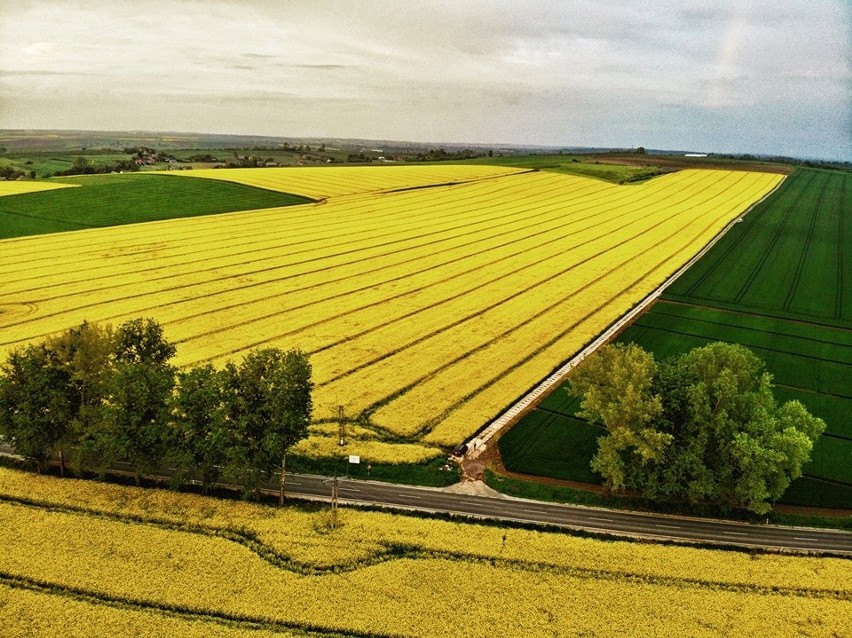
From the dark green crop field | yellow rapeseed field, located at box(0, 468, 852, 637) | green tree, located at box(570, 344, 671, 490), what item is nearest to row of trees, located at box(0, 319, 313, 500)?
yellow rapeseed field, located at box(0, 468, 852, 637)

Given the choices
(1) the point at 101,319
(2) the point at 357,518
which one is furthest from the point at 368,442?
(1) the point at 101,319

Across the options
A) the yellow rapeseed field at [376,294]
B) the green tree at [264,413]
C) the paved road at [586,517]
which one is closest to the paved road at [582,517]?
the paved road at [586,517]

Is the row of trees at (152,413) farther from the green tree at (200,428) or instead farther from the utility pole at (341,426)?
the utility pole at (341,426)

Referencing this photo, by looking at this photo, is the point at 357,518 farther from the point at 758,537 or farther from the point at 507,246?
the point at 507,246

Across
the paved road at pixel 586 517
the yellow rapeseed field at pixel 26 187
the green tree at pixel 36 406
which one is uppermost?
the yellow rapeseed field at pixel 26 187

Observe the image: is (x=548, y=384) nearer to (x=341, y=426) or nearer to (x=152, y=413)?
(x=341, y=426)

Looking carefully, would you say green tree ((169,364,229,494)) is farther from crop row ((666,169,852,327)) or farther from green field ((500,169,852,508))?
crop row ((666,169,852,327))
